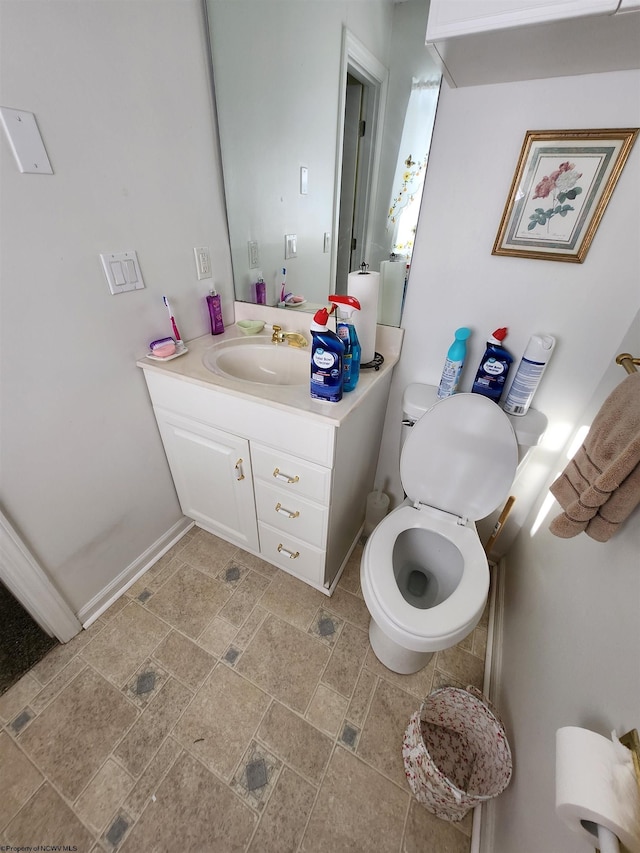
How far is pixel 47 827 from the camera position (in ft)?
2.80

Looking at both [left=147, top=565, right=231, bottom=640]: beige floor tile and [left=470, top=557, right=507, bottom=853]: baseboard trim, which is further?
[left=147, top=565, right=231, bottom=640]: beige floor tile

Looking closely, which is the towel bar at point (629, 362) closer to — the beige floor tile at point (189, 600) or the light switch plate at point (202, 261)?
the light switch plate at point (202, 261)

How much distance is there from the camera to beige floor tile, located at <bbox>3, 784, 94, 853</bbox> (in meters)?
0.84

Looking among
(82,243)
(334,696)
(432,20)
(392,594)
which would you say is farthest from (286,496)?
(432,20)

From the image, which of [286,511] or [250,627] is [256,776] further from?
[286,511]

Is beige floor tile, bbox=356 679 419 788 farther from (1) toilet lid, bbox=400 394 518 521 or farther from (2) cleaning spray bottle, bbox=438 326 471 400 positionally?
(2) cleaning spray bottle, bbox=438 326 471 400

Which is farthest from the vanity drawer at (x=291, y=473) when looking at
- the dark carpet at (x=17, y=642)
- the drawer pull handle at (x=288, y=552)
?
the dark carpet at (x=17, y=642)

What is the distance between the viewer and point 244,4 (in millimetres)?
1033

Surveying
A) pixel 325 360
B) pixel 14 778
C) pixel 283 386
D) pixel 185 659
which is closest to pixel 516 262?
pixel 325 360

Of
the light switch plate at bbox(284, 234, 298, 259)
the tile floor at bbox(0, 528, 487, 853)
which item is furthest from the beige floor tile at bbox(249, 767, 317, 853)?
the light switch plate at bbox(284, 234, 298, 259)

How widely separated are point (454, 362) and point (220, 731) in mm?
1345

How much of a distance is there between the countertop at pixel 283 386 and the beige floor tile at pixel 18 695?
1.09m

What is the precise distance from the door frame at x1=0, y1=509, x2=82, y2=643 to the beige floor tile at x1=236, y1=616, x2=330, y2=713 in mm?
617

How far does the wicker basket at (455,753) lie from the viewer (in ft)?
2.66
